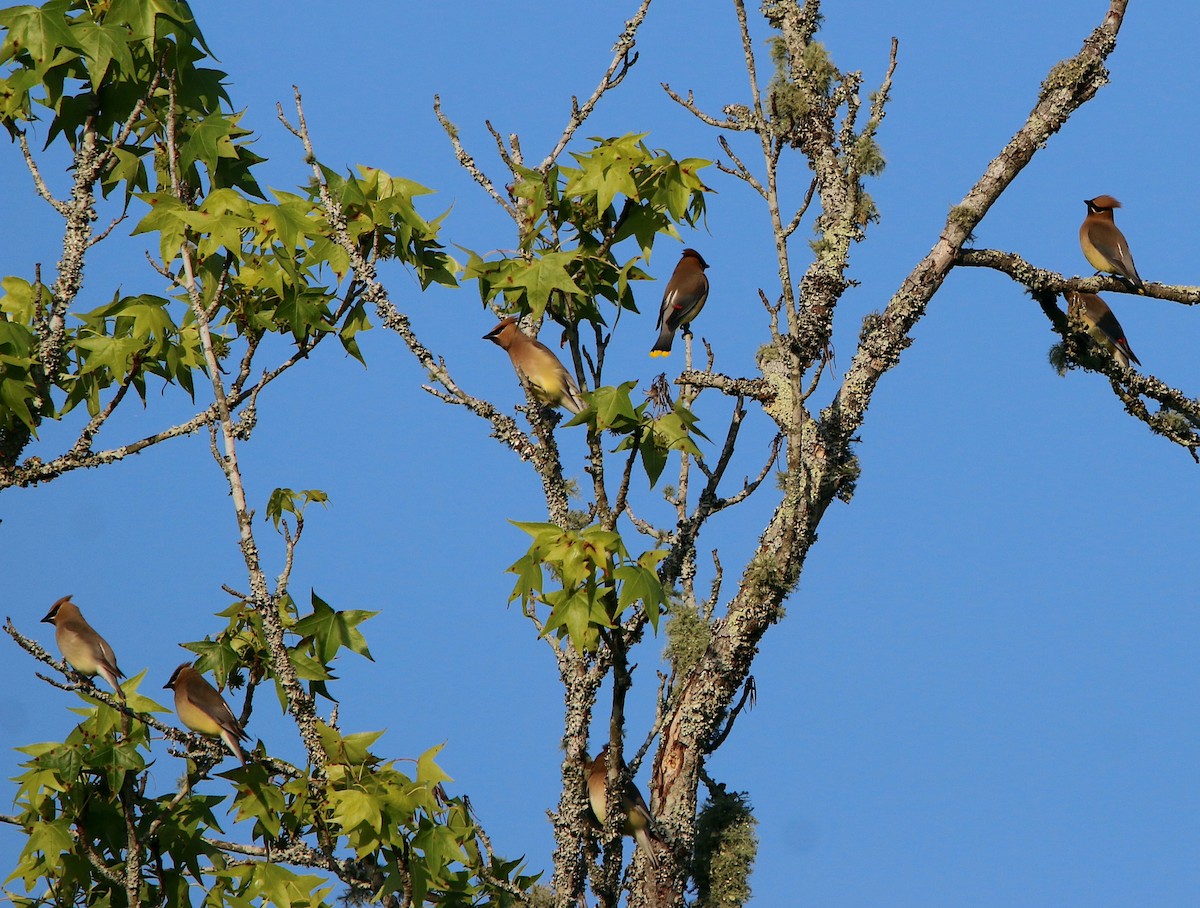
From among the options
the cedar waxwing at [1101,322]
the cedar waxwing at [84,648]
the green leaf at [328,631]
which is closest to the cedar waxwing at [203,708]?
the cedar waxwing at [84,648]

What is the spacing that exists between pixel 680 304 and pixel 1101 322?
2.41 metres

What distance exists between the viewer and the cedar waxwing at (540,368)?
18.5ft

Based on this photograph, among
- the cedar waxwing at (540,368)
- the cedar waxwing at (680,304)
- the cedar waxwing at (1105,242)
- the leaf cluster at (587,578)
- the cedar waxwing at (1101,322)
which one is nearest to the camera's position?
the leaf cluster at (587,578)

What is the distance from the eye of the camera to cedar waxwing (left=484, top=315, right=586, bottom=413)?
5.64 metres

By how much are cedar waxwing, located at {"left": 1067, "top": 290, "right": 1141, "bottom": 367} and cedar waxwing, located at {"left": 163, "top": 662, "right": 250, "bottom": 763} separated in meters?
4.88

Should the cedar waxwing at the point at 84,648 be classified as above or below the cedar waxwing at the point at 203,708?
above

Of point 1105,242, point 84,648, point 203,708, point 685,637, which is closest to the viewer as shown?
point 203,708

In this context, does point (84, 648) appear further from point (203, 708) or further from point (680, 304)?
point (680, 304)

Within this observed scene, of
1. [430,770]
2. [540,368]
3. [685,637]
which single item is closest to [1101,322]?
[685,637]

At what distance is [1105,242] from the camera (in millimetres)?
8648

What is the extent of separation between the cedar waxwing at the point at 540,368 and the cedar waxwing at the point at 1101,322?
300cm

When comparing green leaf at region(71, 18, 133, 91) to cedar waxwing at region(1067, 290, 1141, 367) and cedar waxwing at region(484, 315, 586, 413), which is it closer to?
cedar waxwing at region(484, 315, 586, 413)

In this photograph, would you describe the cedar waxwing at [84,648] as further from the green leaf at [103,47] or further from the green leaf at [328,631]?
the green leaf at [103,47]

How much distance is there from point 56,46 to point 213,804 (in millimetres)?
3255
